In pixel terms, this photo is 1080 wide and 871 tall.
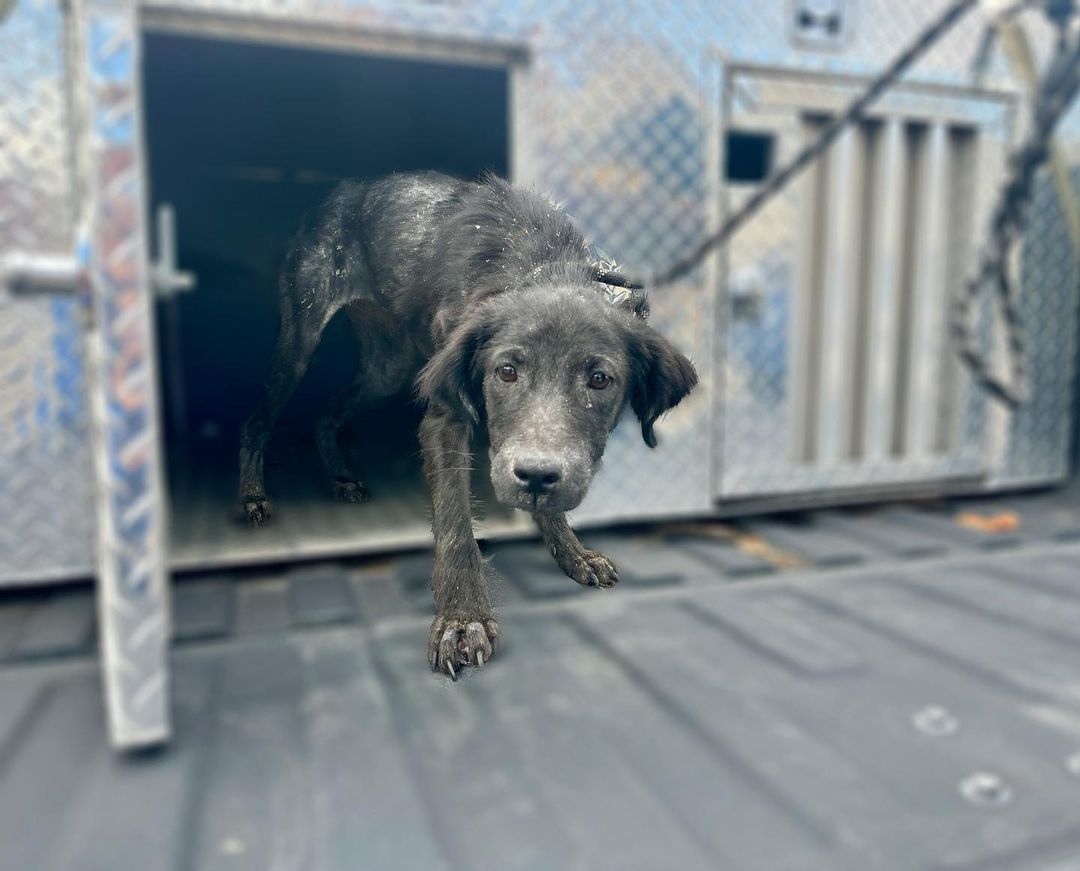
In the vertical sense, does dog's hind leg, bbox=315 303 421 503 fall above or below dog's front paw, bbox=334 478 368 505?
above

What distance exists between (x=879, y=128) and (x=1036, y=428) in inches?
660

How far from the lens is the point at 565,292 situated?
0.56 metres

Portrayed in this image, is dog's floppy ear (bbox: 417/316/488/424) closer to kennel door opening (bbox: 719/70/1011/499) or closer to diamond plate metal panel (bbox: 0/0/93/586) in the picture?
kennel door opening (bbox: 719/70/1011/499)

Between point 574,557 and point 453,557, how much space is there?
98 mm

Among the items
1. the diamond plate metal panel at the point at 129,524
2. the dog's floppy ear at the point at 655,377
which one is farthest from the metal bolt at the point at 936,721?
the dog's floppy ear at the point at 655,377

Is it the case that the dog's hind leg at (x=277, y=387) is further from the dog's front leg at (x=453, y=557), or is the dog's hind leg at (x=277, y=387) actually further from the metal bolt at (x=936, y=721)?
the metal bolt at (x=936, y=721)

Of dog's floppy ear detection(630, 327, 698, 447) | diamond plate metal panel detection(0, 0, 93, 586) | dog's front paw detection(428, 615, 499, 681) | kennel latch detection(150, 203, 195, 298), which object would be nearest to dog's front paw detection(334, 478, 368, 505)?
dog's front paw detection(428, 615, 499, 681)

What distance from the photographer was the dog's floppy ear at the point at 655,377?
0.67 m

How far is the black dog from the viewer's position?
22.1 inches

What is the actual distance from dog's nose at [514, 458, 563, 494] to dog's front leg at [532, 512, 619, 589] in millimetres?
127

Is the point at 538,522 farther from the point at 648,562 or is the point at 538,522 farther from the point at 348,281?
the point at 648,562

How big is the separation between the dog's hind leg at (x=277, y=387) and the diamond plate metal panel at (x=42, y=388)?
419 inches

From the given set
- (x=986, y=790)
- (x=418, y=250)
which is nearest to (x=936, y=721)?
(x=986, y=790)

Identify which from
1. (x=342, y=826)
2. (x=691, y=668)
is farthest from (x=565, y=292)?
(x=691, y=668)
